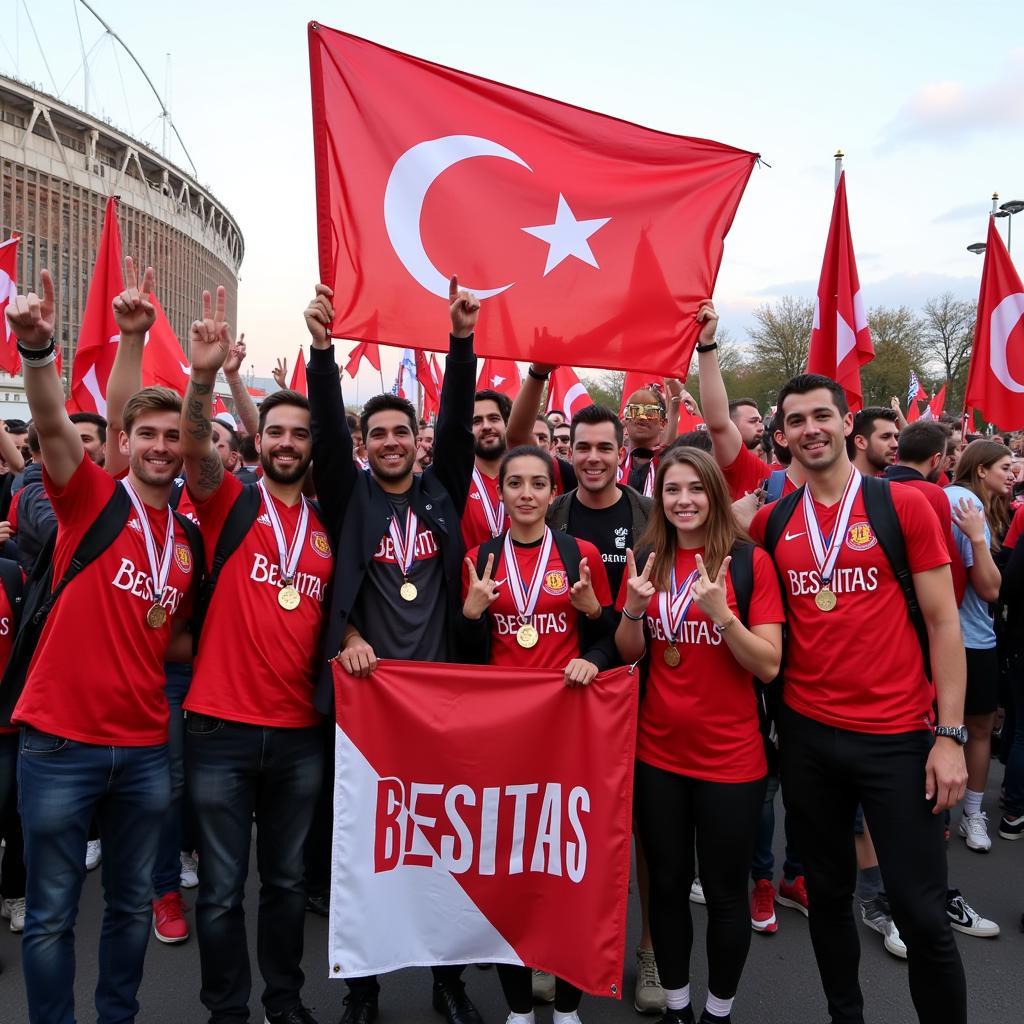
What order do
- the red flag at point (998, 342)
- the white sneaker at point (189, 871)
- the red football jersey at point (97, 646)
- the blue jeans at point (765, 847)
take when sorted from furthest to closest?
the red flag at point (998, 342)
the white sneaker at point (189, 871)
the blue jeans at point (765, 847)
the red football jersey at point (97, 646)

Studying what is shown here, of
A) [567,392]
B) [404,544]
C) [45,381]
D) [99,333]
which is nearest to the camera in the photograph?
[45,381]

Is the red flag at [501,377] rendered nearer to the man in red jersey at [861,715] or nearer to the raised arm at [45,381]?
the man in red jersey at [861,715]

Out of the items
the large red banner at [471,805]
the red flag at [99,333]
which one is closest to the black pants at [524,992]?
the large red banner at [471,805]

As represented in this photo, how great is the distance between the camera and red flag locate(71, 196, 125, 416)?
6175mm

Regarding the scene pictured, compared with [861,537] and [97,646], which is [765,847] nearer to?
[861,537]

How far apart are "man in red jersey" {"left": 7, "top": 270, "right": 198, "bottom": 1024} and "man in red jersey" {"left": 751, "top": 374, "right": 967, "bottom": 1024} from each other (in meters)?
2.36

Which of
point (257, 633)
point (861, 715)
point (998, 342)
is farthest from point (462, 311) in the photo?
point (998, 342)

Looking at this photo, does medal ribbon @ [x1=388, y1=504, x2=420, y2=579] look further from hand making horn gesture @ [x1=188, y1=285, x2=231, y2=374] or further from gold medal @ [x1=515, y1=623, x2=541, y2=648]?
hand making horn gesture @ [x1=188, y1=285, x2=231, y2=374]

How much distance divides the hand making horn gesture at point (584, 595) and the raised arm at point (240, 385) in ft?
6.66

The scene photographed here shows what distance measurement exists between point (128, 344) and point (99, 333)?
11.4 feet

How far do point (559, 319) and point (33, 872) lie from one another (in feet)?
9.81

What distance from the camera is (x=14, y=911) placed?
3918 millimetres

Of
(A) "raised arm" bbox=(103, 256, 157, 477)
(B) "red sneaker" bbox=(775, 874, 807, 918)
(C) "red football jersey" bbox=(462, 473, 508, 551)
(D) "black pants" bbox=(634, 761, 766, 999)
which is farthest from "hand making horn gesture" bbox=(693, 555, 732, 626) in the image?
(A) "raised arm" bbox=(103, 256, 157, 477)

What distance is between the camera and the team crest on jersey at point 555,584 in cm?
323
